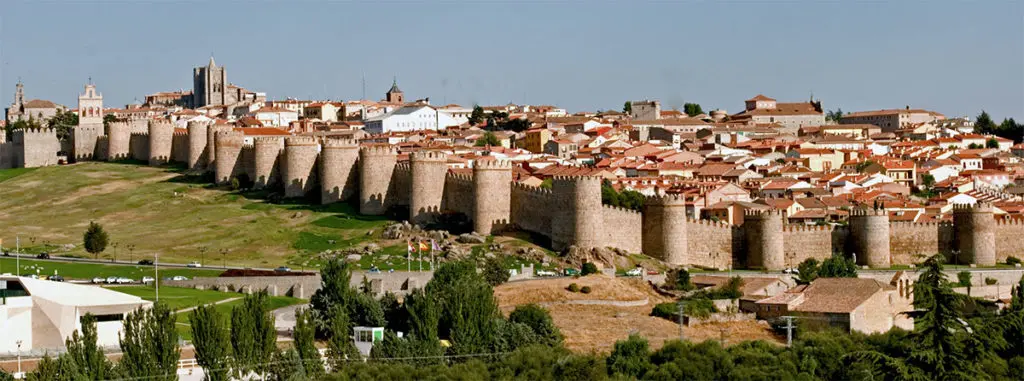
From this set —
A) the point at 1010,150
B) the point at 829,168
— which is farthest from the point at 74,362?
the point at 1010,150

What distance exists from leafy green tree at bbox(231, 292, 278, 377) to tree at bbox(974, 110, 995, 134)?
3163 inches

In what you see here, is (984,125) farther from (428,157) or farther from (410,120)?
(428,157)

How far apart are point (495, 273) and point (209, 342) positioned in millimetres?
12513

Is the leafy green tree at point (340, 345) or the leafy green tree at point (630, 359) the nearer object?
the leafy green tree at point (340, 345)

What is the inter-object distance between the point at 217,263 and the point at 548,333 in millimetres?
14817

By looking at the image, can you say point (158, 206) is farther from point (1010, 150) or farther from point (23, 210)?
point (1010, 150)

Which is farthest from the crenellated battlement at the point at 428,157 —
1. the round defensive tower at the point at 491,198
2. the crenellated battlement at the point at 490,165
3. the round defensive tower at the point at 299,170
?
the round defensive tower at the point at 299,170

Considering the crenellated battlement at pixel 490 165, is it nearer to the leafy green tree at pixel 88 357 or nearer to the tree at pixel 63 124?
the leafy green tree at pixel 88 357

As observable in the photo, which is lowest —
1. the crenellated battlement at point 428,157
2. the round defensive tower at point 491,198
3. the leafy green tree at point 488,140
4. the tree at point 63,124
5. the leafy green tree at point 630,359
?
the leafy green tree at point 630,359

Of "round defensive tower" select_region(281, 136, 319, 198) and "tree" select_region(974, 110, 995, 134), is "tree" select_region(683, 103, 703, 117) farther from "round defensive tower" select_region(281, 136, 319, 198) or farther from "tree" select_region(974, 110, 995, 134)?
"round defensive tower" select_region(281, 136, 319, 198)

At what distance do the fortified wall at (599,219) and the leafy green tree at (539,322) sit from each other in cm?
1037

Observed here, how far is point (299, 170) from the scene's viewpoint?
5941 centimetres

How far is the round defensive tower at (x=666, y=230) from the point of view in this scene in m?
50.6

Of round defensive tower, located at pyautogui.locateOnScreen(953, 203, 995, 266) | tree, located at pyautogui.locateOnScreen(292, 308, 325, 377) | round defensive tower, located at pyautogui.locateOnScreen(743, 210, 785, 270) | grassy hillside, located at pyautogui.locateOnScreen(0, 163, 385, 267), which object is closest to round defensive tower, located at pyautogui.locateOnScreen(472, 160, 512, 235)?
grassy hillside, located at pyautogui.locateOnScreen(0, 163, 385, 267)
